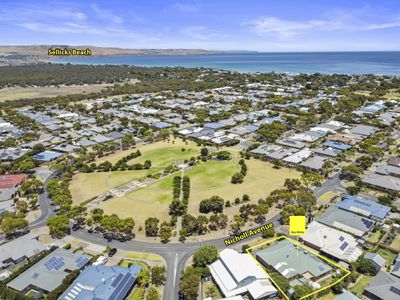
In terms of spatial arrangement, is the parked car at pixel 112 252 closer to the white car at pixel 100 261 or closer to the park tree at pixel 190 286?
the white car at pixel 100 261

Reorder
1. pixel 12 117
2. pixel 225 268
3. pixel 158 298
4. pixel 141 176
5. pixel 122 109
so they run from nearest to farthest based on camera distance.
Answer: pixel 158 298 → pixel 225 268 → pixel 141 176 → pixel 12 117 → pixel 122 109

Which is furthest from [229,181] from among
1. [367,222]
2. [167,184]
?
[367,222]

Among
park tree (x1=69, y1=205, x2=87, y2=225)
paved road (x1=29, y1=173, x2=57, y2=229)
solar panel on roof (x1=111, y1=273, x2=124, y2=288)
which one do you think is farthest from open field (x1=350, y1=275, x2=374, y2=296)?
paved road (x1=29, y1=173, x2=57, y2=229)

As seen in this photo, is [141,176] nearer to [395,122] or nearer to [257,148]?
[257,148]

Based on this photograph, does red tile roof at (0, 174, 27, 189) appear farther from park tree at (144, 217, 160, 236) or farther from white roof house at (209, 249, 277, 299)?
white roof house at (209, 249, 277, 299)

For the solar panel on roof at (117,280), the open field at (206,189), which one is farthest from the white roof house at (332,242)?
the solar panel on roof at (117,280)

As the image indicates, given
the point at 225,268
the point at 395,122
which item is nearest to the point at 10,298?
the point at 225,268

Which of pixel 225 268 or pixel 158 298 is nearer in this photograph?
pixel 158 298
